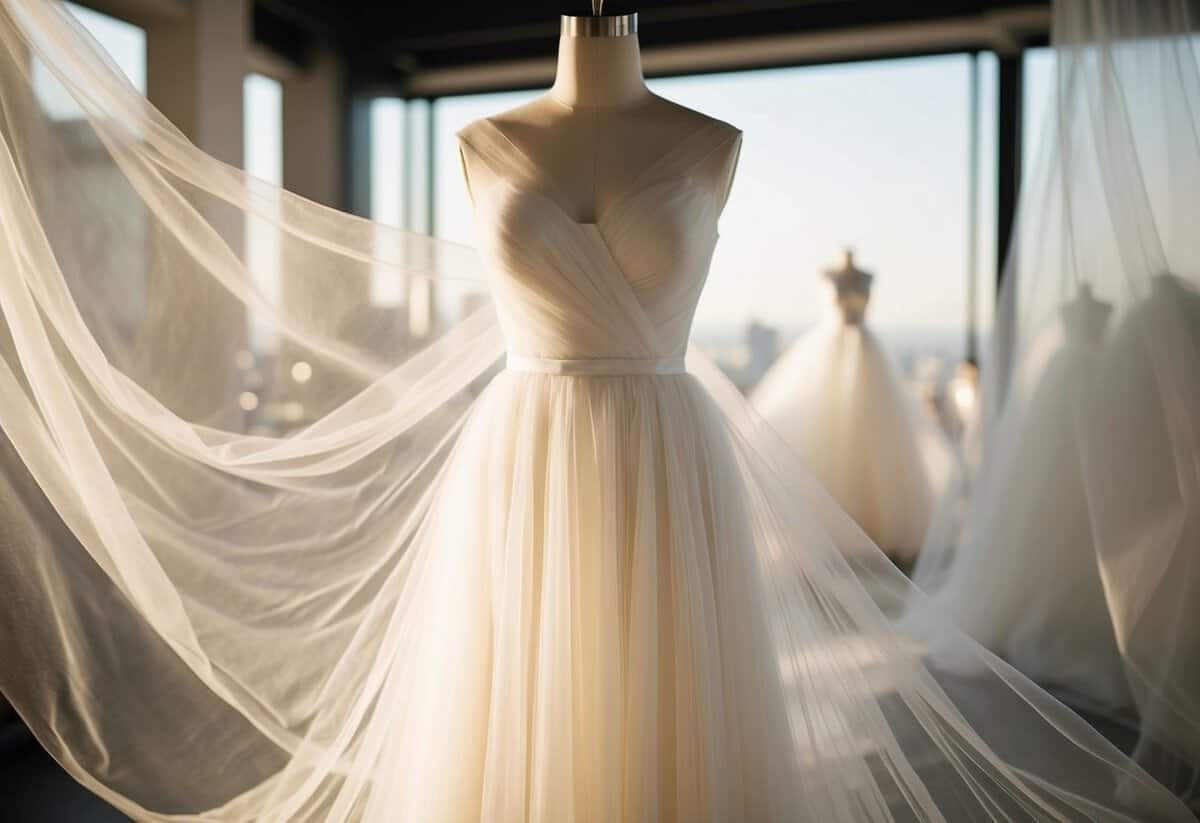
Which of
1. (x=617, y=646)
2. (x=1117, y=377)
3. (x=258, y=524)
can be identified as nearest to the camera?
(x=617, y=646)

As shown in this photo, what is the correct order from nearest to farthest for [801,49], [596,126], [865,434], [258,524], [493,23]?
[596,126] < [258,524] < [865,434] < [801,49] < [493,23]

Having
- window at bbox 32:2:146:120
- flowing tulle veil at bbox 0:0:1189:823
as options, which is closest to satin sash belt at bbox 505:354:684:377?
flowing tulle veil at bbox 0:0:1189:823

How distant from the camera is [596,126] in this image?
63.6 inches

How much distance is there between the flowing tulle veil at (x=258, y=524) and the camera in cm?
160

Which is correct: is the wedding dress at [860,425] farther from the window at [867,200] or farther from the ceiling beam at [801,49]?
the ceiling beam at [801,49]

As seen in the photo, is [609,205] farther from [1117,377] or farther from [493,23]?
[493,23]

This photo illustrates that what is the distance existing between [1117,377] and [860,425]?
2092 millimetres

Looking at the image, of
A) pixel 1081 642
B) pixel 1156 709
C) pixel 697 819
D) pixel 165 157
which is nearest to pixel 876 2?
pixel 1081 642

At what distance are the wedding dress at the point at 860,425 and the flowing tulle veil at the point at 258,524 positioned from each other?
2454 mm

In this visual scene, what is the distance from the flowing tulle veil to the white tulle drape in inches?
18.4

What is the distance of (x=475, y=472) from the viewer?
1589 millimetres

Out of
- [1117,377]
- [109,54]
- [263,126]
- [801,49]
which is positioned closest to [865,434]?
[801,49]

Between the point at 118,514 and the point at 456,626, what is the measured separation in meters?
0.61

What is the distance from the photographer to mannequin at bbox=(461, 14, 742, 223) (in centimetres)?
158
